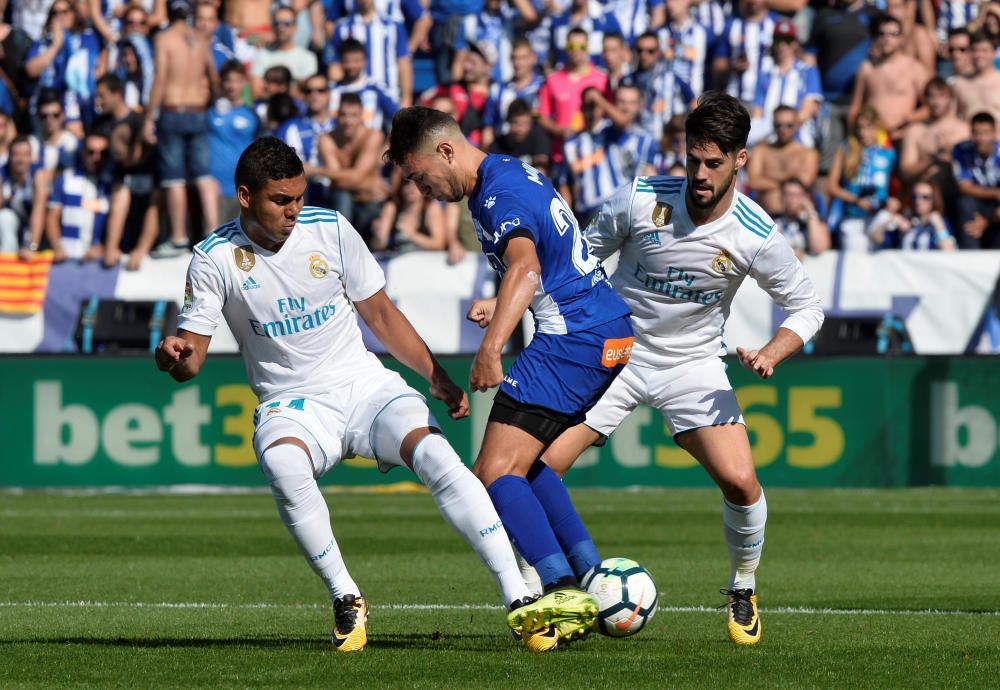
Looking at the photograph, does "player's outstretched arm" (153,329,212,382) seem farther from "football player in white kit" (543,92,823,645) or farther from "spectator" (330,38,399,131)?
"spectator" (330,38,399,131)

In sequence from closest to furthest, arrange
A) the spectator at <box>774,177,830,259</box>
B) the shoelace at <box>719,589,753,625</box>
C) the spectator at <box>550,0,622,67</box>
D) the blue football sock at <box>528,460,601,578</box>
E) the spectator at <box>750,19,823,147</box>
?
the blue football sock at <box>528,460,601,578</box>, the shoelace at <box>719,589,753,625</box>, the spectator at <box>774,177,830,259</box>, the spectator at <box>750,19,823,147</box>, the spectator at <box>550,0,622,67</box>

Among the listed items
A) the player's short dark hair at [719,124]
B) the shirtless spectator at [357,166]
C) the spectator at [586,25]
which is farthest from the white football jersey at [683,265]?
the spectator at [586,25]

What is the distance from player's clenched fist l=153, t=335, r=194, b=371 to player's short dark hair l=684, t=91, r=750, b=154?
83.7 inches

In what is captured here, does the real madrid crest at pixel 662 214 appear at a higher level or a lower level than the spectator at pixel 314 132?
lower

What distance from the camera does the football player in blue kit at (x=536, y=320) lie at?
22.3 ft

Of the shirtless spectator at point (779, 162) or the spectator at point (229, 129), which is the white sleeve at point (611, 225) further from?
the spectator at point (229, 129)

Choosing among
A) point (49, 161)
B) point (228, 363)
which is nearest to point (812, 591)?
point (228, 363)

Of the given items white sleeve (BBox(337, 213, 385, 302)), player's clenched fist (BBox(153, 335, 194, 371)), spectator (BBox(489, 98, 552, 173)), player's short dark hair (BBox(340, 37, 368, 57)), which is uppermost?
player's short dark hair (BBox(340, 37, 368, 57))

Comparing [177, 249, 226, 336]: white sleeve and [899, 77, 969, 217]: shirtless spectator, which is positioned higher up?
[899, 77, 969, 217]: shirtless spectator

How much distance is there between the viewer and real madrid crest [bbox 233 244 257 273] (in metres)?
7.13

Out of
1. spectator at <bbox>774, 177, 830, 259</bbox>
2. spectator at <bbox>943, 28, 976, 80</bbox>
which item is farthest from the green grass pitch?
spectator at <bbox>943, 28, 976, 80</bbox>

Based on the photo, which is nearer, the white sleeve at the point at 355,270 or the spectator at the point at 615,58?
the white sleeve at the point at 355,270

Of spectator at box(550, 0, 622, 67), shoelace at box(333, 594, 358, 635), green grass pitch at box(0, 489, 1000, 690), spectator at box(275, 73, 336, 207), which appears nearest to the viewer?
green grass pitch at box(0, 489, 1000, 690)

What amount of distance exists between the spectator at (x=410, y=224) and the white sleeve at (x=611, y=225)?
10.7 m
